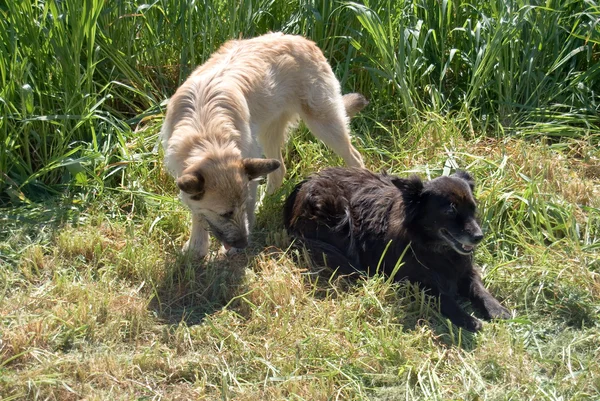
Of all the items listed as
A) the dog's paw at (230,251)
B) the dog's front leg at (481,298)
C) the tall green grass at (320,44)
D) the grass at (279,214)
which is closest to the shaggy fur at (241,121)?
the dog's paw at (230,251)

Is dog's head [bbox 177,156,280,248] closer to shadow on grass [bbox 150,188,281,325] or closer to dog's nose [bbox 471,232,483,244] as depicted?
shadow on grass [bbox 150,188,281,325]

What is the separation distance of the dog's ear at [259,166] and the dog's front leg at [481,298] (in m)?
1.46

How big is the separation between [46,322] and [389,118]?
3.66 m

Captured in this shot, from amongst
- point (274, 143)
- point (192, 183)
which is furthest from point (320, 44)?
point (192, 183)

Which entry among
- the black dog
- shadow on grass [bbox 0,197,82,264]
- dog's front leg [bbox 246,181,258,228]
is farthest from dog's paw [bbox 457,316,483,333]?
shadow on grass [bbox 0,197,82,264]

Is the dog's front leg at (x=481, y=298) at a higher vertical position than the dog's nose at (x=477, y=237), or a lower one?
lower

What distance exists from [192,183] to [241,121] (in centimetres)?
81

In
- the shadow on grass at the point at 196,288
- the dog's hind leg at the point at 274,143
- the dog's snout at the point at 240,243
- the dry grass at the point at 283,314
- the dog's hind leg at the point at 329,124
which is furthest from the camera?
the dog's hind leg at the point at 274,143

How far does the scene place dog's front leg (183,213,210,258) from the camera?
18.0 ft

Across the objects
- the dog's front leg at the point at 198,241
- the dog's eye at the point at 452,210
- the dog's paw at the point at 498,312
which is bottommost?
the dog's front leg at the point at 198,241

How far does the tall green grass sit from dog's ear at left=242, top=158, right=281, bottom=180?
146 cm

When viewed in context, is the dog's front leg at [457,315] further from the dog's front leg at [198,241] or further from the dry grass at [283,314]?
the dog's front leg at [198,241]

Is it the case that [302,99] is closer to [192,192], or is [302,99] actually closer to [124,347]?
[192,192]

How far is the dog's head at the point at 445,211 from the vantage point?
4.82 metres
